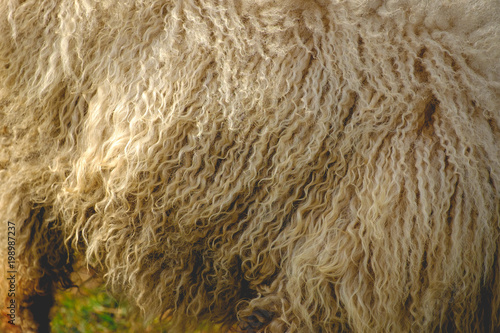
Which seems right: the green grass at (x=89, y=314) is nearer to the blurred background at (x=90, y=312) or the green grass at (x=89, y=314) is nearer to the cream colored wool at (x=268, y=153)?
the blurred background at (x=90, y=312)

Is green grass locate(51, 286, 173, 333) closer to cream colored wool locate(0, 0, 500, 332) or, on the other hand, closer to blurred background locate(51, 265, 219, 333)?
blurred background locate(51, 265, 219, 333)

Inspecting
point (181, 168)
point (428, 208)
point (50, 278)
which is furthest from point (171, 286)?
point (428, 208)

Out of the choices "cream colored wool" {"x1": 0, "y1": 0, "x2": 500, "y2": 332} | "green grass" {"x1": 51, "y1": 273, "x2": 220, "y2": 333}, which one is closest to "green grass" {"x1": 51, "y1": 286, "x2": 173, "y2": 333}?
"green grass" {"x1": 51, "y1": 273, "x2": 220, "y2": 333}

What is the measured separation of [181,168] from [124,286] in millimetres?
447

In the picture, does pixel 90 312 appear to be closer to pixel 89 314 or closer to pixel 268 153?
pixel 89 314

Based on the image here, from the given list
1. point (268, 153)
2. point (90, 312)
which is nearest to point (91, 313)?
point (90, 312)

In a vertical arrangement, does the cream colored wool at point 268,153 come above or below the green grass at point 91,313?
above

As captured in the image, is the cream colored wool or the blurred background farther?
the blurred background

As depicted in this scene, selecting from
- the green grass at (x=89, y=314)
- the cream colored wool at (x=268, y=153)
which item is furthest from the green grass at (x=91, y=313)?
the cream colored wool at (x=268, y=153)

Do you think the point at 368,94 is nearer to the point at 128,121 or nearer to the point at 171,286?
the point at 128,121

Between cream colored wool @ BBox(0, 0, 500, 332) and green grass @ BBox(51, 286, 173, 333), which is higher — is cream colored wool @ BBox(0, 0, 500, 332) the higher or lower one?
the higher one

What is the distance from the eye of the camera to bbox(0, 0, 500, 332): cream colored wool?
1387mm

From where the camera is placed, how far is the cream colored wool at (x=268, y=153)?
1.39m

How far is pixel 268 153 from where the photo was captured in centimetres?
150
